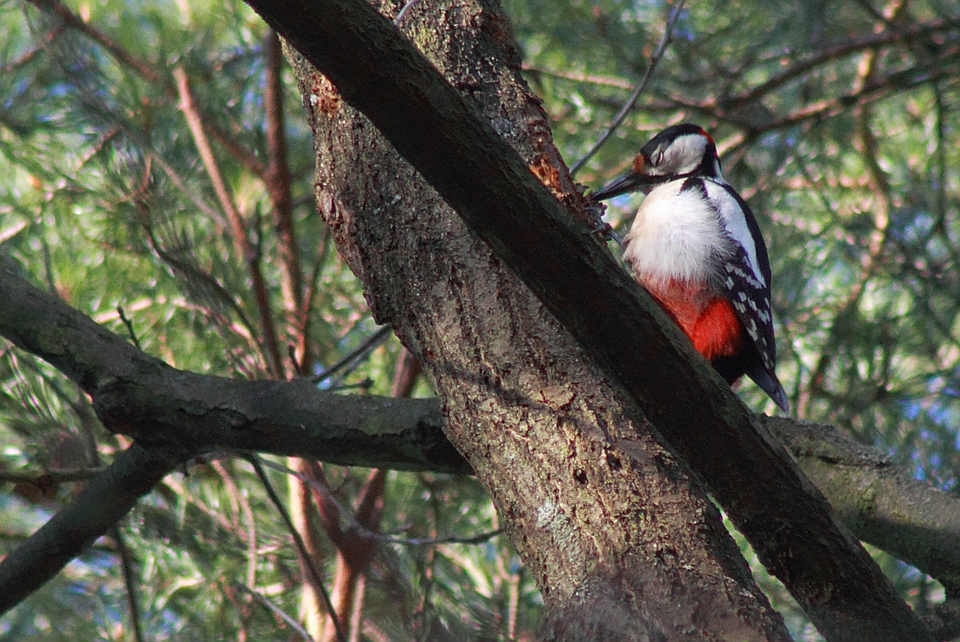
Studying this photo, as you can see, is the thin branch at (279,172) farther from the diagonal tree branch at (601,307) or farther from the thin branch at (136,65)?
the diagonal tree branch at (601,307)

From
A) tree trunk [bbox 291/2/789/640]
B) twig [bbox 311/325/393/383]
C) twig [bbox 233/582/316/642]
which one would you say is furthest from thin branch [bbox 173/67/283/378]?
tree trunk [bbox 291/2/789/640]

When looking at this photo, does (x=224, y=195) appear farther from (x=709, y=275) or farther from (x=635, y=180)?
(x=709, y=275)

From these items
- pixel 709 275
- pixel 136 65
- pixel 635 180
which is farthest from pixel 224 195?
pixel 709 275

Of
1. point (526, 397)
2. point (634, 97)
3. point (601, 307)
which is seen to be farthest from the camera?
point (634, 97)

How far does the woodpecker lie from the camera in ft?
8.48

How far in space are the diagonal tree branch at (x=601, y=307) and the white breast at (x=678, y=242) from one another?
4.39 ft

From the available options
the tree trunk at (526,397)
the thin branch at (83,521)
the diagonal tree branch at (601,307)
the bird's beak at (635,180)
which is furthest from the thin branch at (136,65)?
the diagonal tree branch at (601,307)

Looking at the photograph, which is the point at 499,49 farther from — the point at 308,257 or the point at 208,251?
the point at 308,257

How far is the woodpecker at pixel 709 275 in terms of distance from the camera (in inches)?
102

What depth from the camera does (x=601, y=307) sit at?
125cm

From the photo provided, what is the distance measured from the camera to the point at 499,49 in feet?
6.02

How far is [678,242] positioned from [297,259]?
1.27 metres

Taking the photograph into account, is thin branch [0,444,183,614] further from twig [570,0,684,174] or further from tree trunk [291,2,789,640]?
twig [570,0,684,174]

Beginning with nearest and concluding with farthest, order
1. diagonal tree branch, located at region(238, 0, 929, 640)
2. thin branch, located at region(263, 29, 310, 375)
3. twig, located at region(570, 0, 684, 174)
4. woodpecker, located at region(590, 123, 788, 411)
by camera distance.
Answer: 1. diagonal tree branch, located at region(238, 0, 929, 640)
2. twig, located at region(570, 0, 684, 174)
3. woodpecker, located at region(590, 123, 788, 411)
4. thin branch, located at region(263, 29, 310, 375)
